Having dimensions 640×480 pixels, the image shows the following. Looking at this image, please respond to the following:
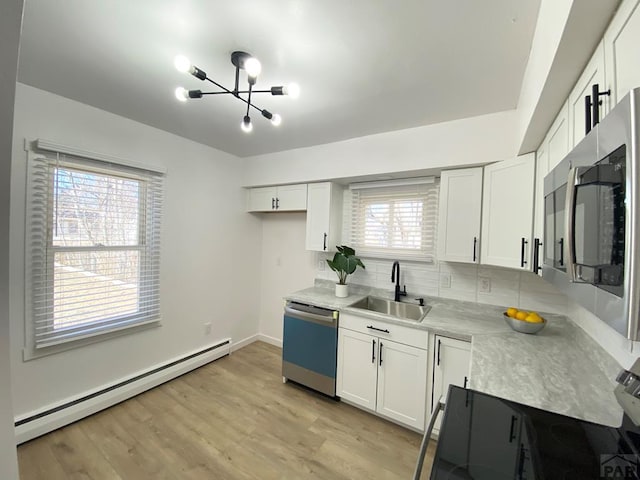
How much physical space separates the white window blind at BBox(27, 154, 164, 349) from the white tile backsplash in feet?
7.07

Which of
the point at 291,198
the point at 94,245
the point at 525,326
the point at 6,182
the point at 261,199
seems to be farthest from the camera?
the point at 261,199

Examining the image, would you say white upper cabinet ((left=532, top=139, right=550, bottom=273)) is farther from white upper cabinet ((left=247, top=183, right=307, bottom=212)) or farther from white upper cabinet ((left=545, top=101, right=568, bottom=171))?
white upper cabinet ((left=247, top=183, right=307, bottom=212))

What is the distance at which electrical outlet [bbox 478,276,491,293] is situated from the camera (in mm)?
2237

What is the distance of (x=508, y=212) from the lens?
183cm

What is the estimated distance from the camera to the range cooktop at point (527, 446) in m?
0.75

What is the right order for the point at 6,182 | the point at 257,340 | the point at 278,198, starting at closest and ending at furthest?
the point at 6,182 → the point at 278,198 → the point at 257,340

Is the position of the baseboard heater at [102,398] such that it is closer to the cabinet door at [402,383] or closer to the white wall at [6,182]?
the cabinet door at [402,383]

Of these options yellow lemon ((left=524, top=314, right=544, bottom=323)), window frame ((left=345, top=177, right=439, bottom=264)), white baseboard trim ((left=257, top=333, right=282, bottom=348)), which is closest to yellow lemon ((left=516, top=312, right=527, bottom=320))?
yellow lemon ((left=524, top=314, right=544, bottom=323))

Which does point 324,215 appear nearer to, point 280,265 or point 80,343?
point 280,265

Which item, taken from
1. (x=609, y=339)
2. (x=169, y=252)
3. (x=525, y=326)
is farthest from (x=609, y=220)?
(x=169, y=252)

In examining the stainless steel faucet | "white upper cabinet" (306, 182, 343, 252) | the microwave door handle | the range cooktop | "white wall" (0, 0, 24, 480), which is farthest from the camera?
"white upper cabinet" (306, 182, 343, 252)

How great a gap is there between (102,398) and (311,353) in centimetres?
180

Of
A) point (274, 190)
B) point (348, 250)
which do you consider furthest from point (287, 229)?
point (348, 250)

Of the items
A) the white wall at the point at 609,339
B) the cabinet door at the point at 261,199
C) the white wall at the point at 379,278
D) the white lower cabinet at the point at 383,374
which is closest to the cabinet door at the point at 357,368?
the white lower cabinet at the point at 383,374
